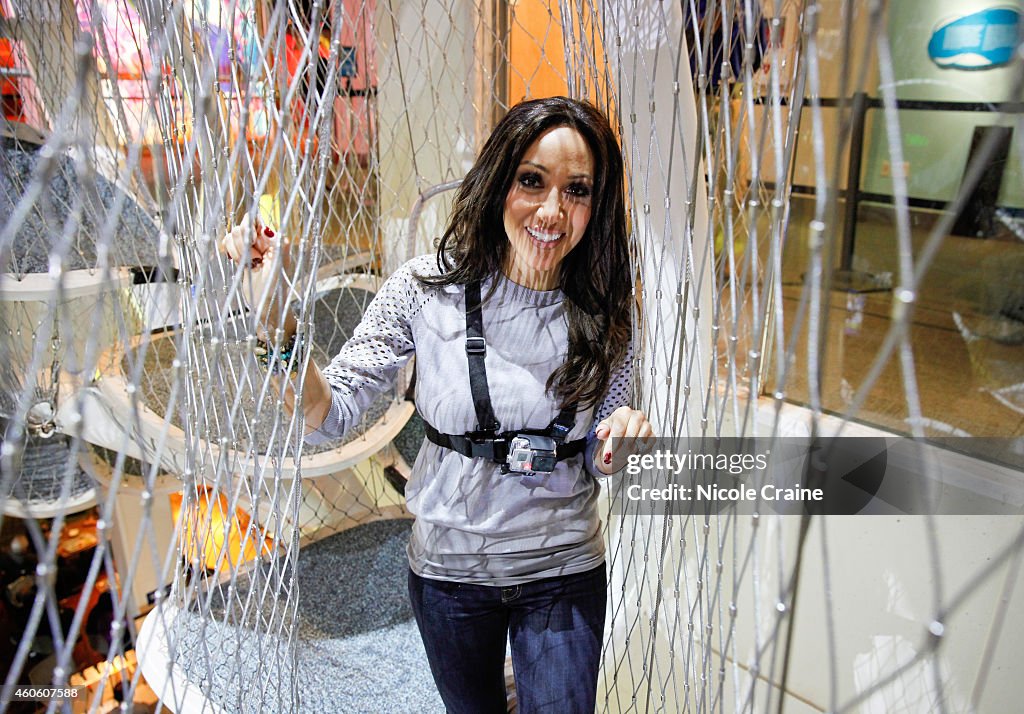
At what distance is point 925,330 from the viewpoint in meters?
1.41

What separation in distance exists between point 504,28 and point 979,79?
82 centimetres

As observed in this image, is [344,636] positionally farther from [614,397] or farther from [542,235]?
[542,235]

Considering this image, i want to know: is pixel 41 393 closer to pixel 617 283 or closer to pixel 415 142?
pixel 415 142

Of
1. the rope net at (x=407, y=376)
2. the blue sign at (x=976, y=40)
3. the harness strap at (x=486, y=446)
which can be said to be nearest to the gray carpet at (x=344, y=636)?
the rope net at (x=407, y=376)

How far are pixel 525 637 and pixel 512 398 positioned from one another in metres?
0.22

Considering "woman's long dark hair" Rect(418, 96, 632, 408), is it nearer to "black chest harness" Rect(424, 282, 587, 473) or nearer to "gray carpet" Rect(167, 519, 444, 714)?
"black chest harness" Rect(424, 282, 587, 473)

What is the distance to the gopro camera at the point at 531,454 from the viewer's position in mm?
688

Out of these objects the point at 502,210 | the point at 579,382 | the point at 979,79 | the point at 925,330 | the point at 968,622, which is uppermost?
the point at 979,79

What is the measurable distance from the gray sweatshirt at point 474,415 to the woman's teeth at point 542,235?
2.3 inches

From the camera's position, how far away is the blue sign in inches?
47.6

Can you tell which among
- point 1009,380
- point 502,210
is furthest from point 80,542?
point 1009,380

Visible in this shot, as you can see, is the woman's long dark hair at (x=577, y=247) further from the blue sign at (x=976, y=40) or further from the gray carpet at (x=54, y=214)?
the blue sign at (x=976, y=40)

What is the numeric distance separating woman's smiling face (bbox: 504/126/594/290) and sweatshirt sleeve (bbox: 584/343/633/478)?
124mm

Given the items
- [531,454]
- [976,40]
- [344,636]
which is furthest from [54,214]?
[976,40]
